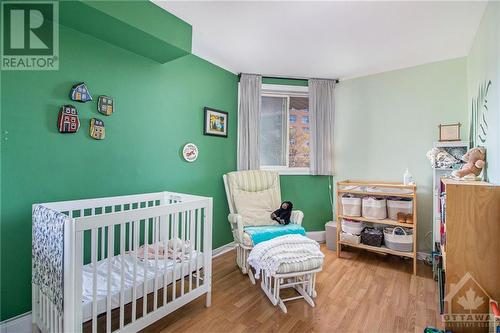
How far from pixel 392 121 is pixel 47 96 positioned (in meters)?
3.49

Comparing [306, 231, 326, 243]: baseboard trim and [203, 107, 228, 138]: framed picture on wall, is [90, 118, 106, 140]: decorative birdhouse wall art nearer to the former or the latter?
[203, 107, 228, 138]: framed picture on wall

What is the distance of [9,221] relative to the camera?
1.58 m

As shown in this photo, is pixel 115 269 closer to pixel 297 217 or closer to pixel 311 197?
pixel 297 217

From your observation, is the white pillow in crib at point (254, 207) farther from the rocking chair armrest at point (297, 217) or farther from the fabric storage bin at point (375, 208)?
the fabric storage bin at point (375, 208)

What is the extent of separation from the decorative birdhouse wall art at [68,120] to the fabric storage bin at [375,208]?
2.89 meters

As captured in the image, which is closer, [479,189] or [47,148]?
[479,189]

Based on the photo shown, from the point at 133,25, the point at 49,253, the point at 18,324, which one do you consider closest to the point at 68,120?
the point at 133,25

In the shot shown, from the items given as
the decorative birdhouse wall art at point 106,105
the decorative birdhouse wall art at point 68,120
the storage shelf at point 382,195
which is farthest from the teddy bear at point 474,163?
the decorative birdhouse wall art at point 68,120

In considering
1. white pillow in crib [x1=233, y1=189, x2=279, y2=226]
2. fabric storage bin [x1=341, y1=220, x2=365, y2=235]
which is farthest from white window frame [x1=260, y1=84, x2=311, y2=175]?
fabric storage bin [x1=341, y1=220, x2=365, y2=235]

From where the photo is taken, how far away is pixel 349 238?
2.95 m

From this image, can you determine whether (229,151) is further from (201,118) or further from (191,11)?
(191,11)

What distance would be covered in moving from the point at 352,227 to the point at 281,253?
4.63 feet

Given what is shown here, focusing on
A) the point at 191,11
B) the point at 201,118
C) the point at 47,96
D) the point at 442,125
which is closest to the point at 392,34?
the point at 442,125

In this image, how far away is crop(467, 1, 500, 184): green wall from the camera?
1.58m
